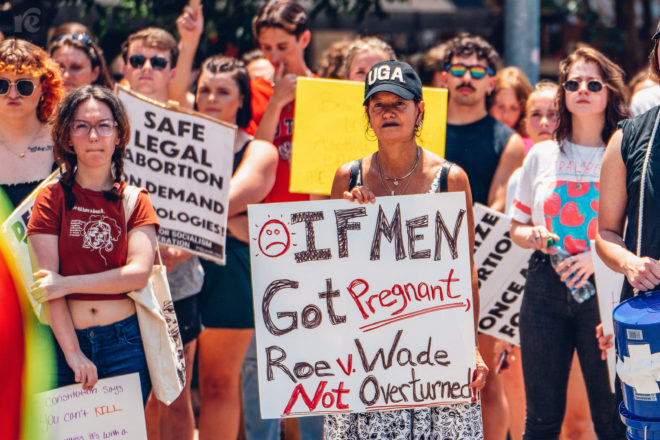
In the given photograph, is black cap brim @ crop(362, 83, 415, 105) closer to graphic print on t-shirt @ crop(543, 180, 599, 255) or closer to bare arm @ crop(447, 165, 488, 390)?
bare arm @ crop(447, 165, 488, 390)

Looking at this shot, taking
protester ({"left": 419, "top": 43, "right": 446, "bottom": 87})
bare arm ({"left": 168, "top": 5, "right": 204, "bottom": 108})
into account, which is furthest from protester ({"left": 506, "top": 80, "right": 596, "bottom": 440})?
bare arm ({"left": 168, "top": 5, "right": 204, "bottom": 108})

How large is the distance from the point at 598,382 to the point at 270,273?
62.8 inches

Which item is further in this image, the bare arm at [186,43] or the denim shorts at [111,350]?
the bare arm at [186,43]

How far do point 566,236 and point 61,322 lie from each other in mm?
2246

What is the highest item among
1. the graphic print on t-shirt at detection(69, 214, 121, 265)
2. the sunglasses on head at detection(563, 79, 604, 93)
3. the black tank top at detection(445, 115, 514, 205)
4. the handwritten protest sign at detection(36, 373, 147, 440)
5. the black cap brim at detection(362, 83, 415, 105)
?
the sunglasses on head at detection(563, 79, 604, 93)

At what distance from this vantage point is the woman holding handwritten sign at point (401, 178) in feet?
12.8

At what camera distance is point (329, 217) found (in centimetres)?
400

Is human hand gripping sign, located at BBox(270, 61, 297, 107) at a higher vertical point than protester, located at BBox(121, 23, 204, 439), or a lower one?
higher

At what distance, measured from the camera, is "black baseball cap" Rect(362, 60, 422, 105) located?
12.7 feet

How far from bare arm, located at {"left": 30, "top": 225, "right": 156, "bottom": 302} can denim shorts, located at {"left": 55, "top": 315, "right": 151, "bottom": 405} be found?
6.2 inches

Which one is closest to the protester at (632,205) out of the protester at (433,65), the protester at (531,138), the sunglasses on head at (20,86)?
the protester at (531,138)

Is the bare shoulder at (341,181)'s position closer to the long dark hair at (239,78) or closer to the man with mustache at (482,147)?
the man with mustache at (482,147)

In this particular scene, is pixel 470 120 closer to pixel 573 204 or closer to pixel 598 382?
pixel 573 204

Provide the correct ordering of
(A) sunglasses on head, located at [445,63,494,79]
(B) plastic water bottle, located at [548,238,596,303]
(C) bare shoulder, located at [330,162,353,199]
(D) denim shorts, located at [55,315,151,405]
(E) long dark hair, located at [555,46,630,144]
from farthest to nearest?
(A) sunglasses on head, located at [445,63,494,79], (E) long dark hair, located at [555,46,630,144], (B) plastic water bottle, located at [548,238,596,303], (C) bare shoulder, located at [330,162,353,199], (D) denim shorts, located at [55,315,151,405]
